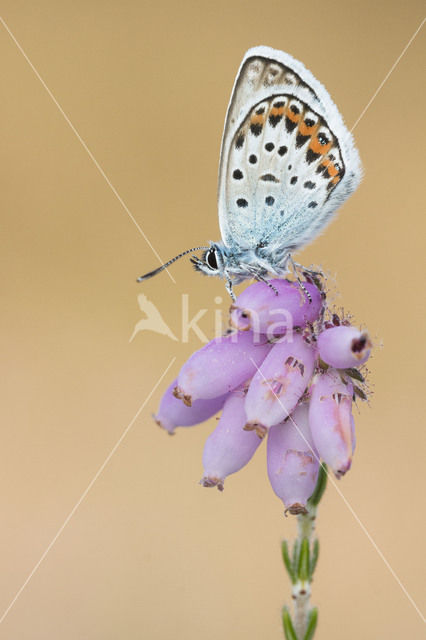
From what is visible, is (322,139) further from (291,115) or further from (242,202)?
(242,202)

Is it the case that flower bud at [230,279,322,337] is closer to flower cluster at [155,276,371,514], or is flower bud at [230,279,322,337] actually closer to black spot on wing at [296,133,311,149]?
flower cluster at [155,276,371,514]

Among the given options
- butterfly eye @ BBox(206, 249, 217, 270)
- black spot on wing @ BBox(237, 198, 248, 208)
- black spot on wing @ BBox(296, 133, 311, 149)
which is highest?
black spot on wing @ BBox(296, 133, 311, 149)

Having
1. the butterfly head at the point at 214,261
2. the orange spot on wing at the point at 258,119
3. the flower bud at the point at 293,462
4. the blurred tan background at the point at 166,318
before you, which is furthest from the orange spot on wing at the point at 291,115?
the blurred tan background at the point at 166,318

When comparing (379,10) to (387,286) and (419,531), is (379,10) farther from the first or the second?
(419,531)

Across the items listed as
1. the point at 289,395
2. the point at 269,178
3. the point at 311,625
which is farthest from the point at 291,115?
the point at 311,625

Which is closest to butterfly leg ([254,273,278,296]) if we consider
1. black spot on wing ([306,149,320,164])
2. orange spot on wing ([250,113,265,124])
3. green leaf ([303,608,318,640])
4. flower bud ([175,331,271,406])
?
flower bud ([175,331,271,406])

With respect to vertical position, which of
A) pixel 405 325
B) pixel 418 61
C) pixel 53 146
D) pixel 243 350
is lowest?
pixel 243 350

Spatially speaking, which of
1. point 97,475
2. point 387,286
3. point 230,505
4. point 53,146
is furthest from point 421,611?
point 53,146
